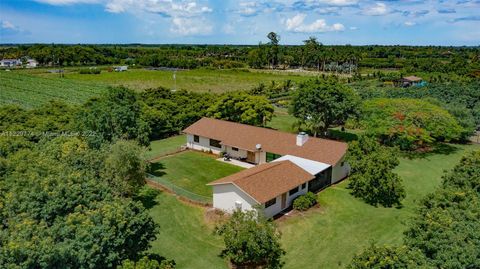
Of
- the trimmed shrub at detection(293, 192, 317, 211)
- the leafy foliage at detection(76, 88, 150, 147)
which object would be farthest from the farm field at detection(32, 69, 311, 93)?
the trimmed shrub at detection(293, 192, 317, 211)

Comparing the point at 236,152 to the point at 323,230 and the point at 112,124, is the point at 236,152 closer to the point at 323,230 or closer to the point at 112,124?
the point at 112,124

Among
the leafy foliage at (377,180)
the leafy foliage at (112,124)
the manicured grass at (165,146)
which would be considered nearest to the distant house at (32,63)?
the manicured grass at (165,146)

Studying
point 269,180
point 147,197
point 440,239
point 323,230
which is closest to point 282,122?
point 269,180

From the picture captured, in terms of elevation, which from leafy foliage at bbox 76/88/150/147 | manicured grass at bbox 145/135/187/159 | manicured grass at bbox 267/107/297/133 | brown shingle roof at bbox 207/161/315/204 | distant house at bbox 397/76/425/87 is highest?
leafy foliage at bbox 76/88/150/147

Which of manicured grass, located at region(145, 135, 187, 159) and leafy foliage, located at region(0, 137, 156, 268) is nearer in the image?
leafy foliage, located at region(0, 137, 156, 268)

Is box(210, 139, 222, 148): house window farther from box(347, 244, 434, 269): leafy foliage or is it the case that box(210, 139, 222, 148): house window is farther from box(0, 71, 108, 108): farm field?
box(0, 71, 108, 108): farm field

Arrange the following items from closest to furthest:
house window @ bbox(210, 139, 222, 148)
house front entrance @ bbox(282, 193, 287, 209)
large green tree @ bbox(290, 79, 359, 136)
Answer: house front entrance @ bbox(282, 193, 287, 209)
house window @ bbox(210, 139, 222, 148)
large green tree @ bbox(290, 79, 359, 136)

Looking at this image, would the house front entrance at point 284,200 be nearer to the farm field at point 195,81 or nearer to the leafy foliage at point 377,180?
the leafy foliage at point 377,180
